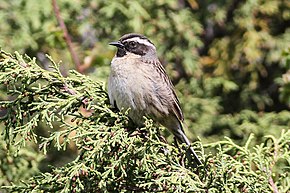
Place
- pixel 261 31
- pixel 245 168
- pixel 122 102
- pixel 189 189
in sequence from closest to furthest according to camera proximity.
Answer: pixel 189 189 < pixel 245 168 < pixel 122 102 < pixel 261 31

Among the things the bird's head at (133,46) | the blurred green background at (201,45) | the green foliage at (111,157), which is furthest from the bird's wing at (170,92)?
the blurred green background at (201,45)

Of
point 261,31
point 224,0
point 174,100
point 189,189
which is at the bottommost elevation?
point 189,189

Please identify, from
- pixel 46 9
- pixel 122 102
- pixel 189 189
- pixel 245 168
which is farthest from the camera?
pixel 46 9

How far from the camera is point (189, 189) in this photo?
328cm

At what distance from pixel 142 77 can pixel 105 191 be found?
4.31 ft

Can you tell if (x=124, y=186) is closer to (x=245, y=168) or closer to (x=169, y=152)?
(x=169, y=152)

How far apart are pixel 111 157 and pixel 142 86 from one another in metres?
1.05

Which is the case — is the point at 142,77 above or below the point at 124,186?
above

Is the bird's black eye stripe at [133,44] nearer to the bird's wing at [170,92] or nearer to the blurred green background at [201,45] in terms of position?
the bird's wing at [170,92]

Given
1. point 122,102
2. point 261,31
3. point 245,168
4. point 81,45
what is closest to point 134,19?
point 81,45

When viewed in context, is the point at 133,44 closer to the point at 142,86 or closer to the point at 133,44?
the point at 133,44

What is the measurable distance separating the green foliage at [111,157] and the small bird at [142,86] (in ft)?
1.64

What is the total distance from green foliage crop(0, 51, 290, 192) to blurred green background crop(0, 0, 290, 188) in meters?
2.36

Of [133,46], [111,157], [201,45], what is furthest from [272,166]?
[201,45]
